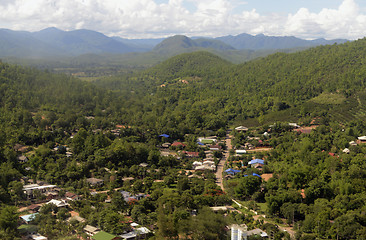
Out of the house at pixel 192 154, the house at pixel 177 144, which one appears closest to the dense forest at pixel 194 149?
the house at pixel 177 144

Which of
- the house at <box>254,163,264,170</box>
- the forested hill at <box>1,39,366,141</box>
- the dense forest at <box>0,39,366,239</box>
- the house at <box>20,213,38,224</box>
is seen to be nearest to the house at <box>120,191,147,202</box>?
the dense forest at <box>0,39,366,239</box>

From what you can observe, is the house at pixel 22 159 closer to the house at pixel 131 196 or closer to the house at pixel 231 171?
the house at pixel 131 196

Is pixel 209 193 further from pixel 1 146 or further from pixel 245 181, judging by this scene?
pixel 1 146

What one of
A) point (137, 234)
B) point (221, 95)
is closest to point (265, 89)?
point (221, 95)

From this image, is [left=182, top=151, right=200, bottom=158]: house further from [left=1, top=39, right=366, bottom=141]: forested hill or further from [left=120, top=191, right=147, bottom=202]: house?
[left=120, top=191, right=147, bottom=202]: house

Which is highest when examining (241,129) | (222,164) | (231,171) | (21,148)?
(21,148)

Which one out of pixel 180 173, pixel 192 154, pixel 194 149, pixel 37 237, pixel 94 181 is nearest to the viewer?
pixel 37 237

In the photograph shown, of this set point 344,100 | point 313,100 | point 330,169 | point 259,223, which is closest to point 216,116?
point 313,100

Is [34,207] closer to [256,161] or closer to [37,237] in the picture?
[37,237]
